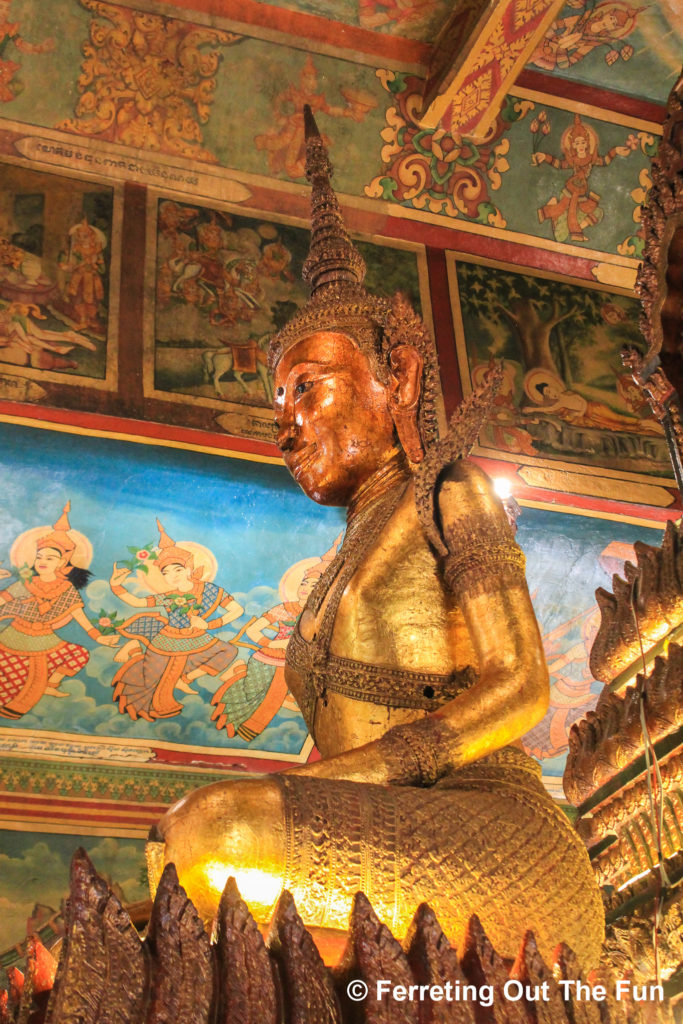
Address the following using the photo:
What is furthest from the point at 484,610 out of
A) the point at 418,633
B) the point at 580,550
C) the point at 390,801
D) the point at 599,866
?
the point at 580,550

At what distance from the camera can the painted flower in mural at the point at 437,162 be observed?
707 cm

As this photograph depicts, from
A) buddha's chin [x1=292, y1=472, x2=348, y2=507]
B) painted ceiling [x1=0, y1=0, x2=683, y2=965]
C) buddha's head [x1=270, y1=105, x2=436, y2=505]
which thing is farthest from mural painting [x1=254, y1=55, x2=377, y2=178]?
buddha's chin [x1=292, y1=472, x2=348, y2=507]

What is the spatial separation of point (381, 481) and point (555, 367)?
4401 millimetres

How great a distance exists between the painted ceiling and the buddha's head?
10.6ft

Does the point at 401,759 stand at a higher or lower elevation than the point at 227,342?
lower

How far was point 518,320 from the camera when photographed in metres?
7.34

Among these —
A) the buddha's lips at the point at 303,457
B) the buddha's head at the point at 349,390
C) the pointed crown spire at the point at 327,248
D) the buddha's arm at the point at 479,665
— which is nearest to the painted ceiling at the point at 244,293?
the pointed crown spire at the point at 327,248

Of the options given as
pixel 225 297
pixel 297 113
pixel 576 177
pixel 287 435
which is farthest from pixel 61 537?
pixel 576 177

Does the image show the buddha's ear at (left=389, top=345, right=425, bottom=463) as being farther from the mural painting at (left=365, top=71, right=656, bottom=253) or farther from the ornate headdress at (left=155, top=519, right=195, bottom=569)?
the mural painting at (left=365, top=71, right=656, bottom=253)

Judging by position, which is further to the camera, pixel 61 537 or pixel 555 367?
pixel 555 367

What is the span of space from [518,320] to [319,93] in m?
1.85

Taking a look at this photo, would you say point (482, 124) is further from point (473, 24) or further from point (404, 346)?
point (404, 346)

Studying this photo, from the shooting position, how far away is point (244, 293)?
6902 mm

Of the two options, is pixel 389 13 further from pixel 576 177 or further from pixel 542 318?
pixel 542 318
